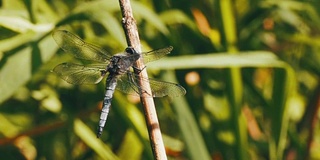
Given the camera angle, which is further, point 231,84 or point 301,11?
point 301,11

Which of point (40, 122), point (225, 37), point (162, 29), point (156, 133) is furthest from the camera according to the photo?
point (40, 122)

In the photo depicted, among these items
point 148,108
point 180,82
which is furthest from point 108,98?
point 180,82

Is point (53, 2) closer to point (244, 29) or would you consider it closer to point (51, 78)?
point (51, 78)

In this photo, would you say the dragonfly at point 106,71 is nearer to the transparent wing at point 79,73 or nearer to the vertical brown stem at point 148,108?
the transparent wing at point 79,73

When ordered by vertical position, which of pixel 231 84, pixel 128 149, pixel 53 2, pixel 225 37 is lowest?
pixel 128 149

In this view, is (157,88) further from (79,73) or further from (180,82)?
(180,82)

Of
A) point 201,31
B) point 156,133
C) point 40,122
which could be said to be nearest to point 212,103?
point 201,31
